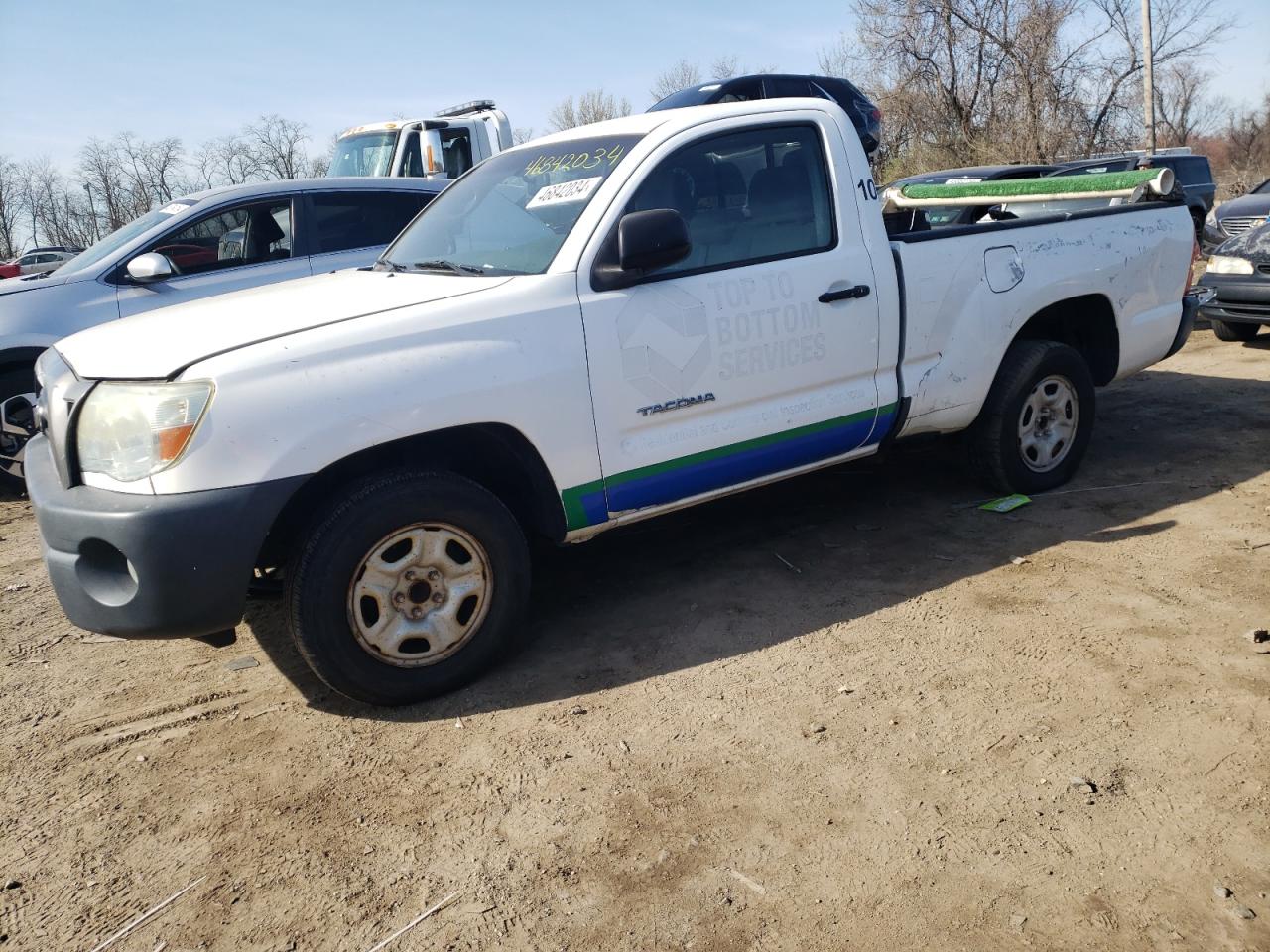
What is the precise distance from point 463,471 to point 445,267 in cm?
87

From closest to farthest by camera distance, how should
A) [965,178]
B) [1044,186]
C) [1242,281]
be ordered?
[1044,186] < [965,178] < [1242,281]

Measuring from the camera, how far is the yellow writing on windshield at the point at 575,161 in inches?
152

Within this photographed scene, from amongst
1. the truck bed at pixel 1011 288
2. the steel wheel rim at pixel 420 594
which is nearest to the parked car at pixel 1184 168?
the truck bed at pixel 1011 288

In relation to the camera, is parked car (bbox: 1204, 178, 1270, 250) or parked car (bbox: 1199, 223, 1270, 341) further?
parked car (bbox: 1204, 178, 1270, 250)

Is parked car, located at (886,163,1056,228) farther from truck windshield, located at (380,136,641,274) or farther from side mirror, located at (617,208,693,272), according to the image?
side mirror, located at (617,208,693,272)

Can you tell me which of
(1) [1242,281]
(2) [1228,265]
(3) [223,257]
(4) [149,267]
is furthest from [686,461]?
(2) [1228,265]

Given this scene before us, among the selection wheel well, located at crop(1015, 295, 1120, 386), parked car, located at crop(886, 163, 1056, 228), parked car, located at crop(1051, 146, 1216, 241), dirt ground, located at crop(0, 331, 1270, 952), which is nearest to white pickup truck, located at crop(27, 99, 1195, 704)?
wheel well, located at crop(1015, 295, 1120, 386)

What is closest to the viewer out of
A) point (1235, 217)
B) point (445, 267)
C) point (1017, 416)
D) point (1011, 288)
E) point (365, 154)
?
point (445, 267)

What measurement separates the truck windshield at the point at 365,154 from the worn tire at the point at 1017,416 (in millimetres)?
8024

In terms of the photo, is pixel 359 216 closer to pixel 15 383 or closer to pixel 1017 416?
pixel 15 383

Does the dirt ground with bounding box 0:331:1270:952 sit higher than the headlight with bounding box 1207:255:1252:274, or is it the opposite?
the headlight with bounding box 1207:255:1252:274

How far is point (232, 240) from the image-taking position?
264 inches

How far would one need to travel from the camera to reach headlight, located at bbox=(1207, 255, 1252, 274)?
8.58 meters

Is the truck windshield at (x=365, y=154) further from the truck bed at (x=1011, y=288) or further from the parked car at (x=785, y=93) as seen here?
the truck bed at (x=1011, y=288)
